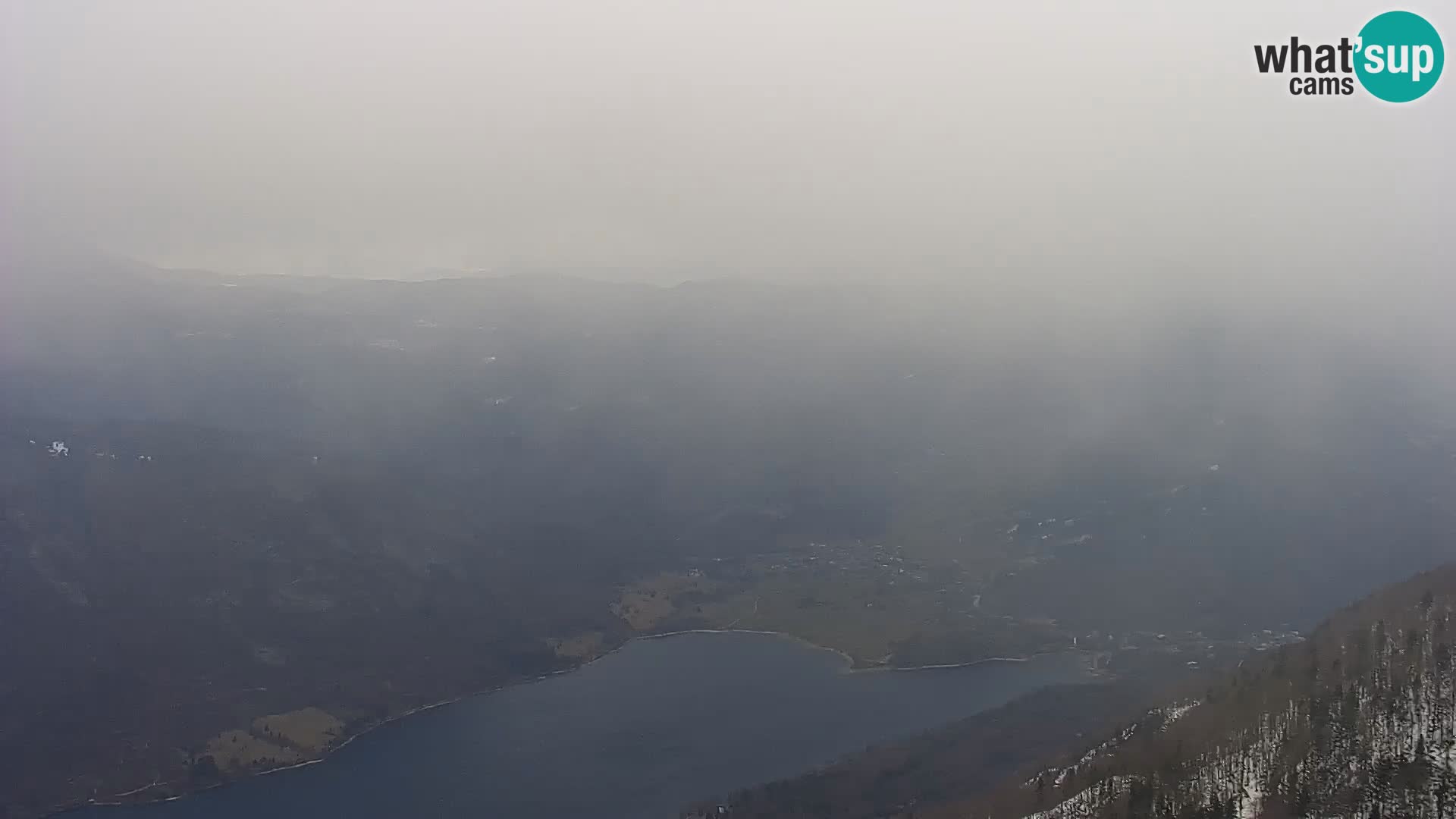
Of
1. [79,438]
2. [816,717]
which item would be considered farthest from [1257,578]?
[79,438]

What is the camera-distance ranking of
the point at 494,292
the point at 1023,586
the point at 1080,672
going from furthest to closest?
the point at 494,292, the point at 1023,586, the point at 1080,672

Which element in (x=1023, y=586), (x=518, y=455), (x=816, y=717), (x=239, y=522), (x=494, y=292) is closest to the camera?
(x=816, y=717)

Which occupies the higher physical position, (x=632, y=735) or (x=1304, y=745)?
(x=1304, y=745)

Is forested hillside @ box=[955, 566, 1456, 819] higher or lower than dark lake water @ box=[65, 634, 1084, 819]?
higher

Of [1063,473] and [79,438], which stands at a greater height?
[79,438]

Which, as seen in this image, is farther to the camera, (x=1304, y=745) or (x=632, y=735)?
(x=632, y=735)

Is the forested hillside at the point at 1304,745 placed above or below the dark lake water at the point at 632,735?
above

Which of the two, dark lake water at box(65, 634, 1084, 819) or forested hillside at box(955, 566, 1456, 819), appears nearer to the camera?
forested hillside at box(955, 566, 1456, 819)

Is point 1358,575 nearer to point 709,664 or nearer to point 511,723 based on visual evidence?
point 709,664
